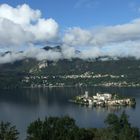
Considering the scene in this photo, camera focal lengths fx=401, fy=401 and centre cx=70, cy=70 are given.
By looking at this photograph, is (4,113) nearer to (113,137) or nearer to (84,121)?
(84,121)

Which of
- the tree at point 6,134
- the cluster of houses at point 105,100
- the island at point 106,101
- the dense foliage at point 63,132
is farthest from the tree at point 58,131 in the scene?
the cluster of houses at point 105,100

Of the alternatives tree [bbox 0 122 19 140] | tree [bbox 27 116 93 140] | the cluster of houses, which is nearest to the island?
the cluster of houses

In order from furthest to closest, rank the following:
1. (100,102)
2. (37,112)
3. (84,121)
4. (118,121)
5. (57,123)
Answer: (100,102) < (37,112) < (84,121) < (118,121) < (57,123)

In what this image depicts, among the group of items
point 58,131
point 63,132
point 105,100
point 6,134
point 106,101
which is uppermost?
point 105,100

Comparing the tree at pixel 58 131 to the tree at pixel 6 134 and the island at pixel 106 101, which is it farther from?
the island at pixel 106 101

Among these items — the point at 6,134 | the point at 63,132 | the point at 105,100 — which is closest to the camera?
the point at 6,134

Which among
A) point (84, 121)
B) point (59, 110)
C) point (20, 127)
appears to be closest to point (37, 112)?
point (59, 110)

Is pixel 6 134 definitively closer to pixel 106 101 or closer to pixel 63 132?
pixel 63 132

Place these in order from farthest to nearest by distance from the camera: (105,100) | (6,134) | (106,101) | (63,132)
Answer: (105,100), (106,101), (63,132), (6,134)

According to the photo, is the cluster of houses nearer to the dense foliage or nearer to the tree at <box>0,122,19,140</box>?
the dense foliage

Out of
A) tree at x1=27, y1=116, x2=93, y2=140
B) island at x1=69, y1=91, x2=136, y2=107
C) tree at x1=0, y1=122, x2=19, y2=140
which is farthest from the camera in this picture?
island at x1=69, y1=91, x2=136, y2=107

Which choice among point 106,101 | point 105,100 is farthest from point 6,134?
point 105,100
